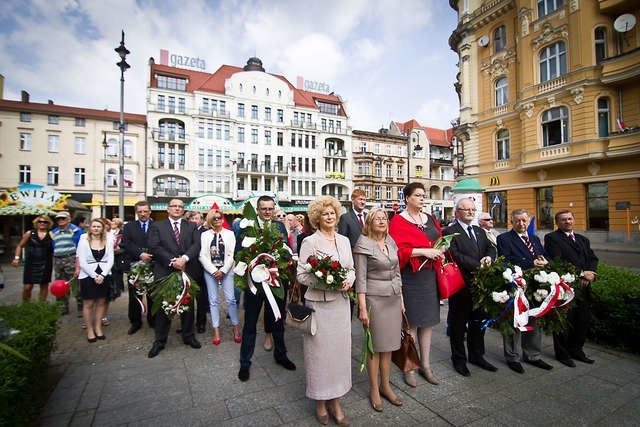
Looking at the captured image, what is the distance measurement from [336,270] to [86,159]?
129ft

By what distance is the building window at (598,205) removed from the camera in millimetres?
17047

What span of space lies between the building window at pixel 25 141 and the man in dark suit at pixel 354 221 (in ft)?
131

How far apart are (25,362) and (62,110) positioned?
40184 millimetres

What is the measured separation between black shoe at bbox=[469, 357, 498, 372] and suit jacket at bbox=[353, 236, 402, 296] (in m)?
1.78

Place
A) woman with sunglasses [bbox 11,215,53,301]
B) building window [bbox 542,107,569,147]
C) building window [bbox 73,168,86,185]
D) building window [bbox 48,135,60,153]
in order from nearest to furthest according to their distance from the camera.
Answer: woman with sunglasses [bbox 11,215,53,301]
building window [bbox 542,107,569,147]
building window [bbox 48,135,60,153]
building window [bbox 73,168,86,185]

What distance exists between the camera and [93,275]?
15.9 ft

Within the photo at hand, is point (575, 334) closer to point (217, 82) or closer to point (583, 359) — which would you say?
point (583, 359)

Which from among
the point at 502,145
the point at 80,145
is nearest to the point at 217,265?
the point at 502,145

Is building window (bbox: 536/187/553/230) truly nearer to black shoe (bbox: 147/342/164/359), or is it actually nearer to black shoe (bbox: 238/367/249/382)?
black shoe (bbox: 238/367/249/382)

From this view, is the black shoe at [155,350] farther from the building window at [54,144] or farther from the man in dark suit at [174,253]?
the building window at [54,144]

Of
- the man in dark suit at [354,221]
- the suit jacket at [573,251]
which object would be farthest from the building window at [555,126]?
the man in dark suit at [354,221]

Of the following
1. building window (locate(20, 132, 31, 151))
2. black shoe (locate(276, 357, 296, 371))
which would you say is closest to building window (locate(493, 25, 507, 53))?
black shoe (locate(276, 357, 296, 371))

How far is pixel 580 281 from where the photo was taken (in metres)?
3.91

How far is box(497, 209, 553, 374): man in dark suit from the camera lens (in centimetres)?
381
